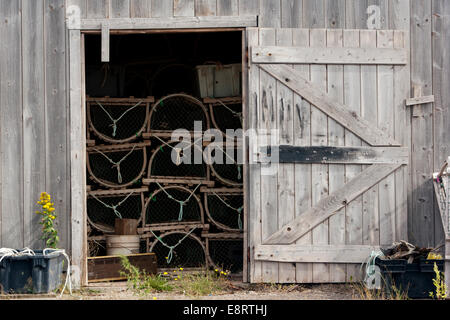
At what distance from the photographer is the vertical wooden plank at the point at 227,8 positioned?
22.5 feet

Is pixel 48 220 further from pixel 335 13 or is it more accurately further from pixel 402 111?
pixel 402 111

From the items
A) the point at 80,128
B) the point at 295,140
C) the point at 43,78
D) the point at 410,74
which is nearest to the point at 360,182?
the point at 295,140

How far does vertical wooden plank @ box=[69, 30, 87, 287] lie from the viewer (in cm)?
679

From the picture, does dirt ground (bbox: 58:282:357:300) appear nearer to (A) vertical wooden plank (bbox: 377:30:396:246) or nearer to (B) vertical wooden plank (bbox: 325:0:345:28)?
(A) vertical wooden plank (bbox: 377:30:396:246)

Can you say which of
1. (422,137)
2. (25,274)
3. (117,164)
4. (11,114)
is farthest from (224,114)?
(25,274)

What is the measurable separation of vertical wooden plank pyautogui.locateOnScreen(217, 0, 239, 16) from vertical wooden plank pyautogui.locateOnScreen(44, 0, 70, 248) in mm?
1757

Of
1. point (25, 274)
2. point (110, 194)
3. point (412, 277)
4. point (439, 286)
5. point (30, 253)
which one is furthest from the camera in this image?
point (110, 194)

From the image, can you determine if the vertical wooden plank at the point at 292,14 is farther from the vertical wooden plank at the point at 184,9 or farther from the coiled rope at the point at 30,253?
the coiled rope at the point at 30,253

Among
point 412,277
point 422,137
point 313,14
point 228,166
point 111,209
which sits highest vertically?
point 313,14

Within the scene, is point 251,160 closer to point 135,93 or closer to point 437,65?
→ point 437,65

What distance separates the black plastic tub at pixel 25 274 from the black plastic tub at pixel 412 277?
3.37 meters

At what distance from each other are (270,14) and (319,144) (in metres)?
1.55

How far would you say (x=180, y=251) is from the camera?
8.70 meters

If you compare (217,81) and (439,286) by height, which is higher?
(217,81)
